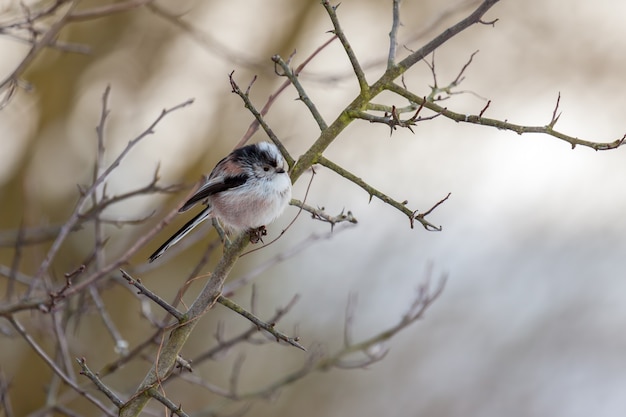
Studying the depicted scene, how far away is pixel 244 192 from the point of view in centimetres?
308

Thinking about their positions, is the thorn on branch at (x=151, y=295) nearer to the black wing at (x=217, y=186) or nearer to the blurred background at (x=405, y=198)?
the black wing at (x=217, y=186)

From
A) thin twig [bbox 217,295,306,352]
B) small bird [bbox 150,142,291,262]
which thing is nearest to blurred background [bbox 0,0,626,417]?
small bird [bbox 150,142,291,262]

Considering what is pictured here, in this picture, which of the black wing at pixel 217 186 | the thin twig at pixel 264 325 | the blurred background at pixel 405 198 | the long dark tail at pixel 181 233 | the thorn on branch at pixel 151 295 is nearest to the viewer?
the thorn on branch at pixel 151 295

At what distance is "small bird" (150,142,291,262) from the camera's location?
2906mm

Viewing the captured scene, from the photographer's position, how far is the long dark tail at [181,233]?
2.83 m

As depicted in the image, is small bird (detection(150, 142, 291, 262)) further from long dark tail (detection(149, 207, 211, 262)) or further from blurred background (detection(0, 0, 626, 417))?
blurred background (detection(0, 0, 626, 417))

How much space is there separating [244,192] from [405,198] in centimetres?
527

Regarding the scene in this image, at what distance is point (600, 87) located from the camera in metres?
8.32

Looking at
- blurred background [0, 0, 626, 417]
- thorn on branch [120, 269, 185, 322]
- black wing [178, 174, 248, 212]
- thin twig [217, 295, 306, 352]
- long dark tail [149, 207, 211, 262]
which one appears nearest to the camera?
thorn on branch [120, 269, 185, 322]

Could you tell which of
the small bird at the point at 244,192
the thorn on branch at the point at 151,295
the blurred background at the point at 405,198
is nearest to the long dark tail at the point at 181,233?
the small bird at the point at 244,192

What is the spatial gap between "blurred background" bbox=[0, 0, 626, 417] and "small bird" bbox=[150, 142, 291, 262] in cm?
437

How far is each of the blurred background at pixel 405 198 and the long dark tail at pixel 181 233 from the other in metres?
4.55

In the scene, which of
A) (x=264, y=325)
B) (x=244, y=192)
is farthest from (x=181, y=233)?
(x=264, y=325)

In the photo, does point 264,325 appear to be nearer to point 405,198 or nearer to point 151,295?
point 151,295
